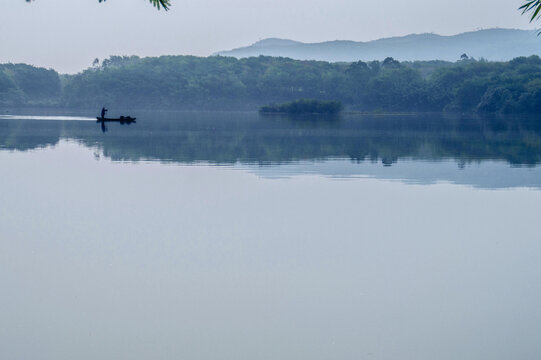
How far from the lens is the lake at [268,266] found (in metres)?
12.2

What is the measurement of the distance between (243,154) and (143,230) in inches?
1026

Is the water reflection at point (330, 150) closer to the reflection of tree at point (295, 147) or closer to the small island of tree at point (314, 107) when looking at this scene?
the reflection of tree at point (295, 147)

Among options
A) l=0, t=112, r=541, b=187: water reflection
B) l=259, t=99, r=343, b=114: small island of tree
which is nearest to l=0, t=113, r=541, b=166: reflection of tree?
l=0, t=112, r=541, b=187: water reflection

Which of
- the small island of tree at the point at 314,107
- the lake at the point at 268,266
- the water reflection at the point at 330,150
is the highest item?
the small island of tree at the point at 314,107

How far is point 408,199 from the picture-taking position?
88.1 ft

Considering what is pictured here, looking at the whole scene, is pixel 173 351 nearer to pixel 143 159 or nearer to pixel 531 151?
pixel 143 159

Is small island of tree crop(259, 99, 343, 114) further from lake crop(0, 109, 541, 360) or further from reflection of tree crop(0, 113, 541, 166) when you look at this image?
lake crop(0, 109, 541, 360)

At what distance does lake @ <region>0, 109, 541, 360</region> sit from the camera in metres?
12.2

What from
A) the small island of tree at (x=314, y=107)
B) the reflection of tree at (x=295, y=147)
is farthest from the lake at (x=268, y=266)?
the small island of tree at (x=314, y=107)

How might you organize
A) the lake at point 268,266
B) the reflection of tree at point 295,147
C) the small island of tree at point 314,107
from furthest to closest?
1. the small island of tree at point 314,107
2. the reflection of tree at point 295,147
3. the lake at point 268,266

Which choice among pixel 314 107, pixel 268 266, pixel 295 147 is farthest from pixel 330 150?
pixel 314 107

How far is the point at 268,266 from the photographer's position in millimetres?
16625

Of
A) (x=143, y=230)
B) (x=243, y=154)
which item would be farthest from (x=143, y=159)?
(x=143, y=230)

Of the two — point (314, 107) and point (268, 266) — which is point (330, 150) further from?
point (314, 107)
